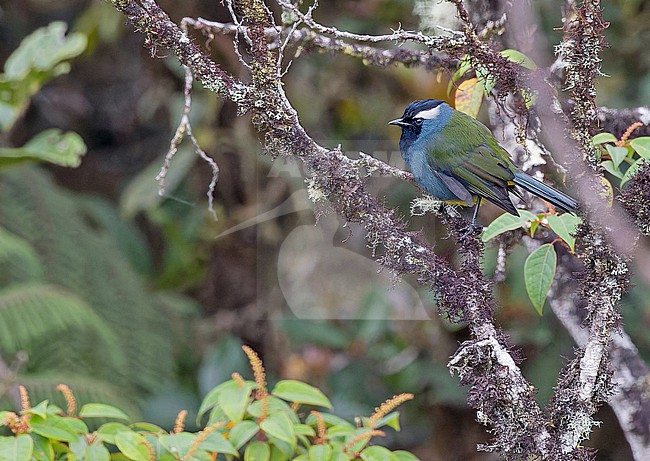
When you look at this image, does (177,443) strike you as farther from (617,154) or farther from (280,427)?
(617,154)

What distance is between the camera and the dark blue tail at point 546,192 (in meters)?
1.12

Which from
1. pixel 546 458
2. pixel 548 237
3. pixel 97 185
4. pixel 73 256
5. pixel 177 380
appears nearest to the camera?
pixel 546 458

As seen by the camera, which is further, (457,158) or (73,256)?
→ (73,256)

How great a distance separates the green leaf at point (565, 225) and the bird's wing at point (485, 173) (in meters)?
0.18

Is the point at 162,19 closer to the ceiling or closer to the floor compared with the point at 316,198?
closer to the ceiling

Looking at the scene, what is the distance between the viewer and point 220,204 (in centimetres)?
285

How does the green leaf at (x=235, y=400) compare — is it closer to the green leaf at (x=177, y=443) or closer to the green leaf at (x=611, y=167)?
the green leaf at (x=177, y=443)

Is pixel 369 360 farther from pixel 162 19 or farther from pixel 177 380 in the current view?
pixel 162 19

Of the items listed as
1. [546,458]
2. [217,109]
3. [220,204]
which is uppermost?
[217,109]

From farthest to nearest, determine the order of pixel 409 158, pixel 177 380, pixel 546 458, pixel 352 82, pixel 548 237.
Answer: pixel 352 82, pixel 177 380, pixel 409 158, pixel 548 237, pixel 546 458

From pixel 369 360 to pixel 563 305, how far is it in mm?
1691

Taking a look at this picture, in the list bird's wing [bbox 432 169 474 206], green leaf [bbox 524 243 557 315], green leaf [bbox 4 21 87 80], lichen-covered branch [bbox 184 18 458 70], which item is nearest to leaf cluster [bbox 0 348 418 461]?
green leaf [bbox 524 243 557 315]

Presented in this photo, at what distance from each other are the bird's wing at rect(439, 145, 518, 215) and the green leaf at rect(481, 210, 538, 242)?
11 centimetres

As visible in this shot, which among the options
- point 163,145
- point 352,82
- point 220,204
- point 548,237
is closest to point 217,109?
point 220,204
